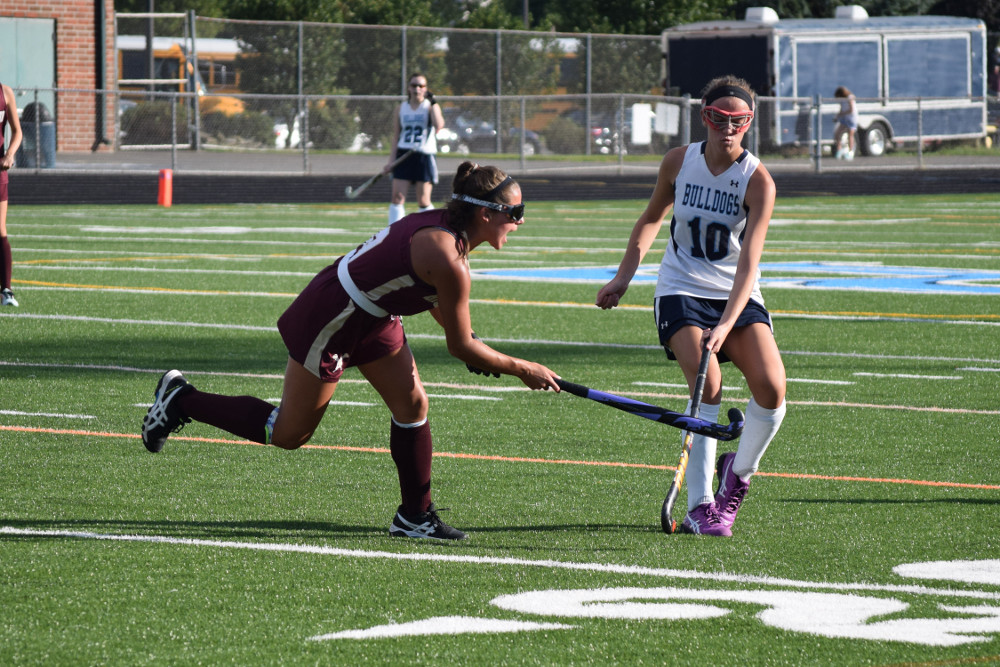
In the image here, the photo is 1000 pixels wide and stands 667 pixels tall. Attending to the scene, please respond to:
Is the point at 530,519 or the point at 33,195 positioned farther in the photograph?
the point at 33,195

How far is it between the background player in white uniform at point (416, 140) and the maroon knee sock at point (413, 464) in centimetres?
1472

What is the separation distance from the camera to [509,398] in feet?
32.3

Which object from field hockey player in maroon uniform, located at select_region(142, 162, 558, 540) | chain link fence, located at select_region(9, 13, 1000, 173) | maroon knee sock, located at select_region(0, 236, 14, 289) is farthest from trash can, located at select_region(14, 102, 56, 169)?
field hockey player in maroon uniform, located at select_region(142, 162, 558, 540)

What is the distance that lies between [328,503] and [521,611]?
6.17 feet

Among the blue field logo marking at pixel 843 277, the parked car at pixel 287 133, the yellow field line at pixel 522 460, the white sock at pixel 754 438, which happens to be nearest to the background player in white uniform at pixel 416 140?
the blue field logo marking at pixel 843 277

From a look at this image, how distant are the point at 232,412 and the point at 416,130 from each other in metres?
14.7

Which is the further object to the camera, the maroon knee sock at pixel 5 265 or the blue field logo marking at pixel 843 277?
the blue field logo marking at pixel 843 277

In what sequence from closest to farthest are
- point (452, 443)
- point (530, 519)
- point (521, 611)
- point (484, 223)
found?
point (521, 611)
point (484, 223)
point (530, 519)
point (452, 443)

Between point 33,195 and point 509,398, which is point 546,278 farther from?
point 33,195

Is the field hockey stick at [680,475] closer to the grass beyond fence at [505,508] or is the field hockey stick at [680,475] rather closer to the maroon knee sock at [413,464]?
the grass beyond fence at [505,508]

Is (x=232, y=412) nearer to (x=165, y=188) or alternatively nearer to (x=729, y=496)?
(x=729, y=496)

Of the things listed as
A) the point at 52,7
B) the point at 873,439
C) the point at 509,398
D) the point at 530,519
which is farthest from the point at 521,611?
the point at 52,7

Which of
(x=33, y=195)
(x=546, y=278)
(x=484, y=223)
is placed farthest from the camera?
(x=33, y=195)

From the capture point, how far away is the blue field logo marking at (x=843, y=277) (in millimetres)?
16172
